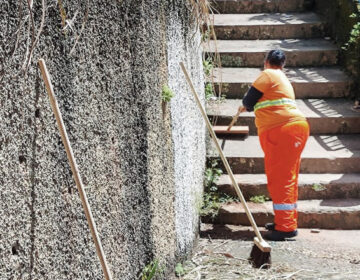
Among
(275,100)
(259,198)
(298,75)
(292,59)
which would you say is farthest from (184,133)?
(292,59)

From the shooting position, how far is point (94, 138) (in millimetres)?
2770

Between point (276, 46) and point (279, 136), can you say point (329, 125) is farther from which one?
point (279, 136)

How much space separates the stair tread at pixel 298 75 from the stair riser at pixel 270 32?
36.9 inches

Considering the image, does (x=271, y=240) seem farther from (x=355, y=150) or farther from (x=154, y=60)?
(x=154, y=60)

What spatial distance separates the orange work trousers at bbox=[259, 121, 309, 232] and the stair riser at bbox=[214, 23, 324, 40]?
3.83 meters

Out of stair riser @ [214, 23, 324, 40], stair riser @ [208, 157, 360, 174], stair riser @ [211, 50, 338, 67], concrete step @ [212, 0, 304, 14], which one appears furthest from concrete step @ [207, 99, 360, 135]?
concrete step @ [212, 0, 304, 14]

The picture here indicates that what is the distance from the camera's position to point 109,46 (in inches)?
117

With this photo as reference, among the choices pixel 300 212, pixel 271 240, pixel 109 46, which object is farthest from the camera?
pixel 300 212

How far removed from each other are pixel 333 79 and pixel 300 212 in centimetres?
269

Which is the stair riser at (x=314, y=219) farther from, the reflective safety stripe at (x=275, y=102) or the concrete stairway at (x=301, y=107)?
the reflective safety stripe at (x=275, y=102)

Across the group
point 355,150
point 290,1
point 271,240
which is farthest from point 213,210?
point 290,1

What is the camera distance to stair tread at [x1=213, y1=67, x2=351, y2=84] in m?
7.76

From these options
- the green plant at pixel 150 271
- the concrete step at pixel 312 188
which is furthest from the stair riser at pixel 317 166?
the green plant at pixel 150 271

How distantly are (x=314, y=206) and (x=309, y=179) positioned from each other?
42 centimetres
